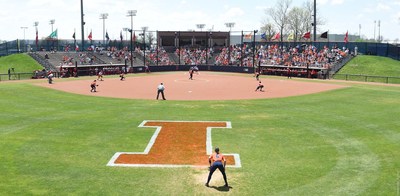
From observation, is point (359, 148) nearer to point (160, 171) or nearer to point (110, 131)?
point (160, 171)

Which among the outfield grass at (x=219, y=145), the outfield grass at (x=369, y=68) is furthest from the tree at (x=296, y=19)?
the outfield grass at (x=219, y=145)

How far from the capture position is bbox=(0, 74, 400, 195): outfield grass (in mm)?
15062

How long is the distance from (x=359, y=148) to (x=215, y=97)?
21.9 metres

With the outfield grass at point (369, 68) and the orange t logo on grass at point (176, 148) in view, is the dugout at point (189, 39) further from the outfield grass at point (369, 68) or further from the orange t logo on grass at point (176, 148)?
the orange t logo on grass at point (176, 148)

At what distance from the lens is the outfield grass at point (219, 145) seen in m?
15.1

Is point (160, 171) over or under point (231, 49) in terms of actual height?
under

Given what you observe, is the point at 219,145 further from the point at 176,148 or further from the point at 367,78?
the point at 367,78

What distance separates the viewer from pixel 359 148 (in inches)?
806

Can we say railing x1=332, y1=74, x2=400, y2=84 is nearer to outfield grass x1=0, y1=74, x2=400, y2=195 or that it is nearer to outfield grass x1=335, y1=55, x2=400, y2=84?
outfield grass x1=335, y1=55, x2=400, y2=84

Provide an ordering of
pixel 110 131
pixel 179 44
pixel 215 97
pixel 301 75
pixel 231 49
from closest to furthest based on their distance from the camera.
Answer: pixel 110 131
pixel 215 97
pixel 301 75
pixel 231 49
pixel 179 44

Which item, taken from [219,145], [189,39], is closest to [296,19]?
[189,39]

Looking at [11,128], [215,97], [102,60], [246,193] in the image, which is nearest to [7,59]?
[102,60]

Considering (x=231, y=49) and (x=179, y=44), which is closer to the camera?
(x=231, y=49)

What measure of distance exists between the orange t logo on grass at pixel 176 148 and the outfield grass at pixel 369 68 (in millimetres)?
44801
